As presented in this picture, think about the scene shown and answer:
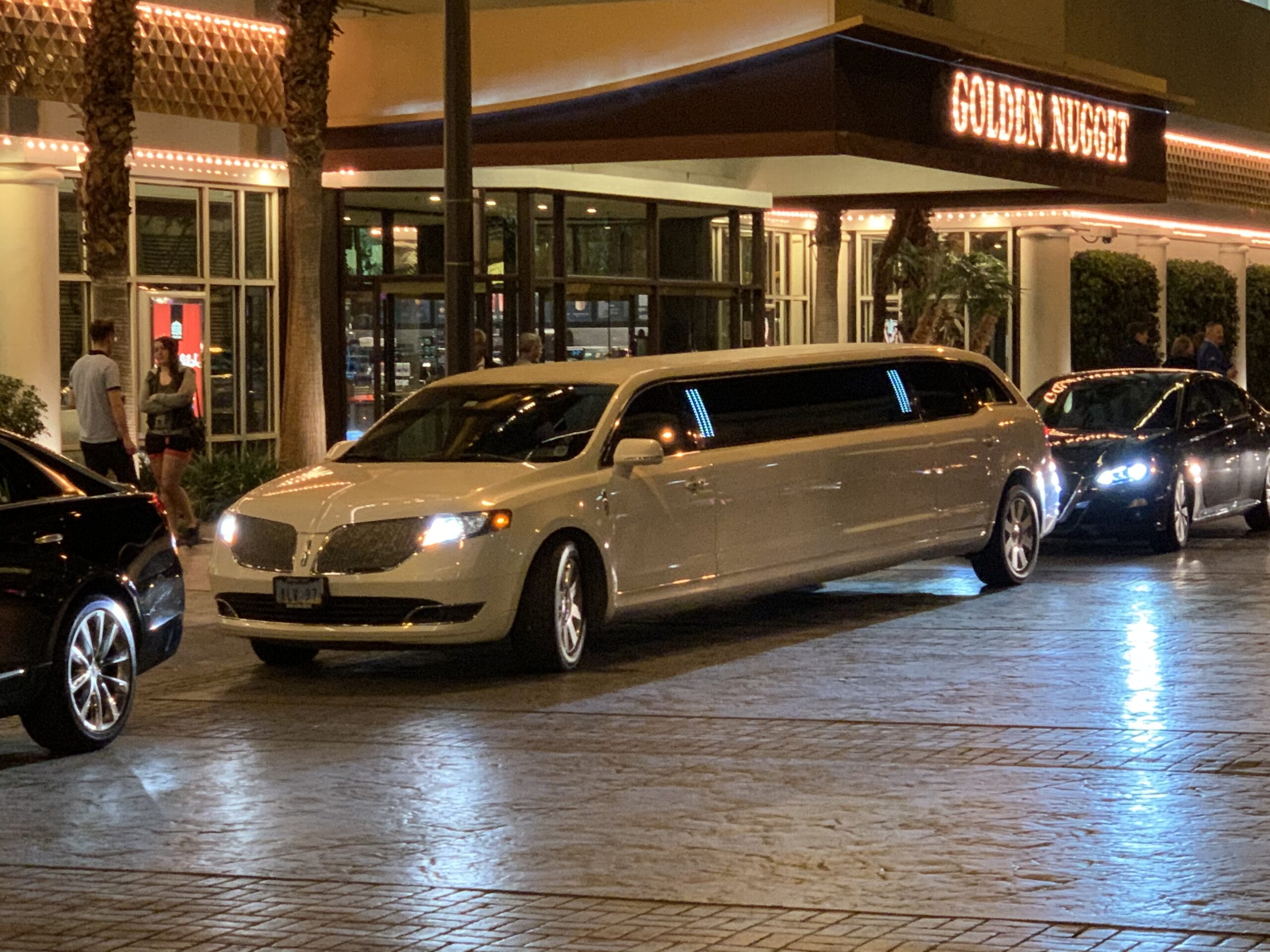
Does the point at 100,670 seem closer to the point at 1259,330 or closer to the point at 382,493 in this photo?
the point at 382,493

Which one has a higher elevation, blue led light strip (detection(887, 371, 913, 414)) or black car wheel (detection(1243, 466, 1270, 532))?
blue led light strip (detection(887, 371, 913, 414))

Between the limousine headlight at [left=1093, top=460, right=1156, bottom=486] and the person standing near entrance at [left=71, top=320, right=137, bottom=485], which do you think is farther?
the limousine headlight at [left=1093, top=460, right=1156, bottom=486]

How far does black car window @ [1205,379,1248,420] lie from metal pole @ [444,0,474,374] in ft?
23.3

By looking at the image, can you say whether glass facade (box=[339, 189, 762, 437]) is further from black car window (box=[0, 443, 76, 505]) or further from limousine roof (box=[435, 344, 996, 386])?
black car window (box=[0, 443, 76, 505])

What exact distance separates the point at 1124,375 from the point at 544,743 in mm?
11151

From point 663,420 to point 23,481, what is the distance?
4.43 meters

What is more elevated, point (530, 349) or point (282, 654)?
point (530, 349)

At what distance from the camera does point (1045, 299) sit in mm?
37250

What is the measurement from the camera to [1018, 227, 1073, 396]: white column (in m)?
37.1

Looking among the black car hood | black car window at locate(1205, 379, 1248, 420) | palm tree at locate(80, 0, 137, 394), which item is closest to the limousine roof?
the black car hood

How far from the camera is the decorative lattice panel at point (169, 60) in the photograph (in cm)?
2184

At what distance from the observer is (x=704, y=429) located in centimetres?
1370

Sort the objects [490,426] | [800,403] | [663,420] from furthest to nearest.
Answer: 1. [800,403]
2. [663,420]
3. [490,426]

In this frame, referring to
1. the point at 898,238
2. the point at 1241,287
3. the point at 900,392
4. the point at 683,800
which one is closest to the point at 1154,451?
the point at 900,392
